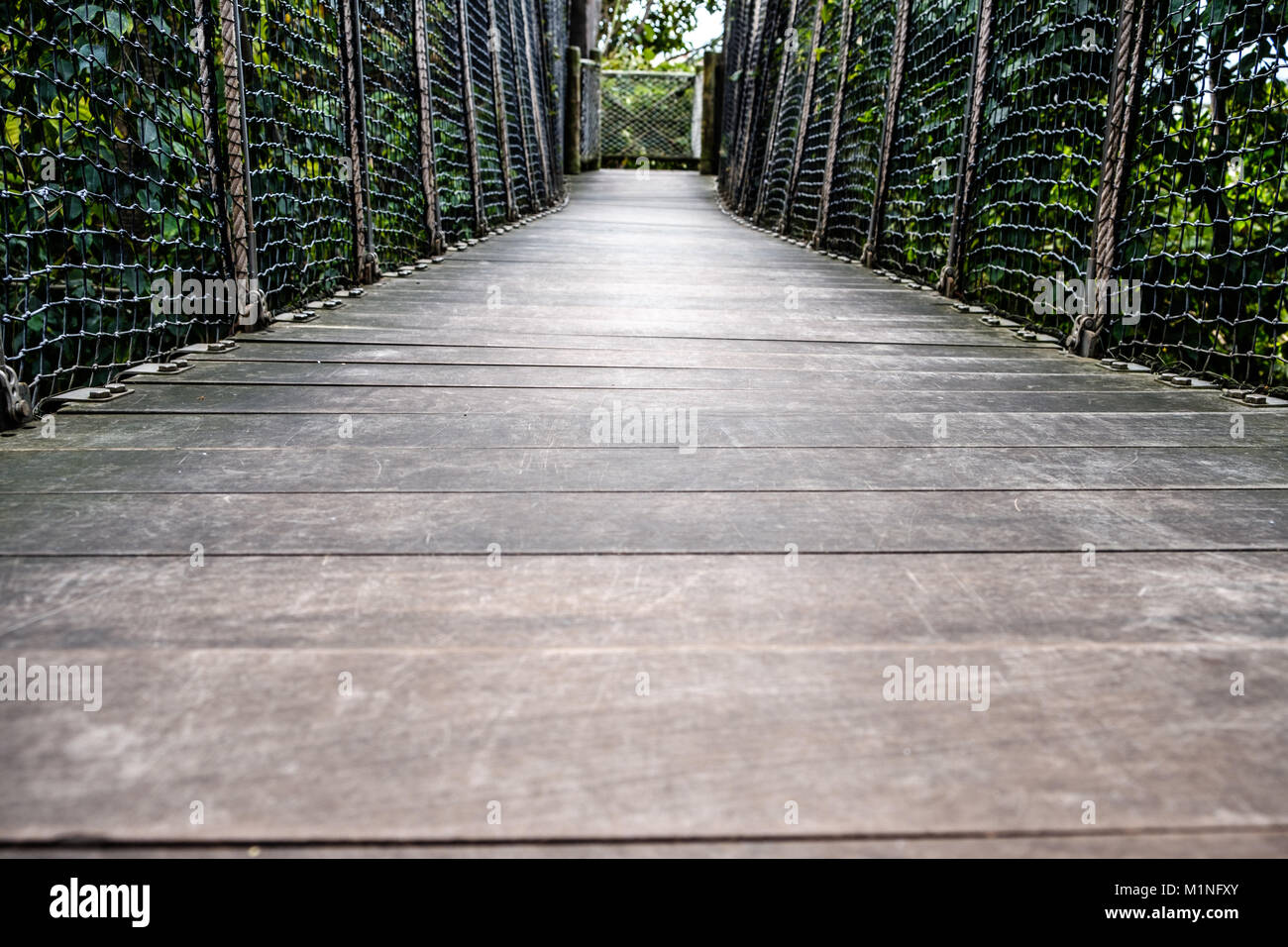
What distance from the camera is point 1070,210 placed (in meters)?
2.89

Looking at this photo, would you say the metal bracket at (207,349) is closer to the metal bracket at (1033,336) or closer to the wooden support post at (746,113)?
the metal bracket at (1033,336)

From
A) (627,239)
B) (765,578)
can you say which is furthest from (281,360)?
(627,239)

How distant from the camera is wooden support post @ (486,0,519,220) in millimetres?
6242

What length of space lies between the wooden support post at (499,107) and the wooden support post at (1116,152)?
15.0 feet

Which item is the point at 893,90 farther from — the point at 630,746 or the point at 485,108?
the point at 630,746

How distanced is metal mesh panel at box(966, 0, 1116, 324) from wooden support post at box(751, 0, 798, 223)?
14.4 ft

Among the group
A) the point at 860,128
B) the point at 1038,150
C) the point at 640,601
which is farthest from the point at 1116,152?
the point at 860,128

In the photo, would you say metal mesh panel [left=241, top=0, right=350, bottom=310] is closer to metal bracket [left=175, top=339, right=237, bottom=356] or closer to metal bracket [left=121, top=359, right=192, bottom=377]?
metal bracket [left=175, top=339, right=237, bottom=356]

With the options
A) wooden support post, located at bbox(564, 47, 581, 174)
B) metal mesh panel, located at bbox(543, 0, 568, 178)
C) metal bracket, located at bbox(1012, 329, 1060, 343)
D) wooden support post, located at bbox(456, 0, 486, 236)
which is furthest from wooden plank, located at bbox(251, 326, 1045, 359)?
wooden support post, located at bbox(564, 47, 581, 174)

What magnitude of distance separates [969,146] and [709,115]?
39.5ft
